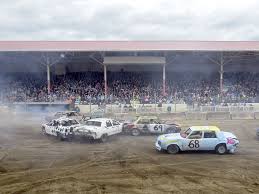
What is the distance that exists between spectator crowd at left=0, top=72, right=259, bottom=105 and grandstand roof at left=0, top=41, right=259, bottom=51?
10.7 feet

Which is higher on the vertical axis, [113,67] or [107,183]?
[113,67]

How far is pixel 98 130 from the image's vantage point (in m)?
16.5

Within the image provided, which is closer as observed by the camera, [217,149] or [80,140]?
[217,149]

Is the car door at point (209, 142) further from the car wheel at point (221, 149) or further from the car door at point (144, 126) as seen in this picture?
the car door at point (144, 126)

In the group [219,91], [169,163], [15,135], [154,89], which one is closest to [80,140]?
[15,135]

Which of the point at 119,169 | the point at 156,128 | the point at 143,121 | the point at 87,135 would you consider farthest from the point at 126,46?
the point at 119,169

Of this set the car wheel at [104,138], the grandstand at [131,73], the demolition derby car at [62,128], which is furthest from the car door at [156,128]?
the grandstand at [131,73]

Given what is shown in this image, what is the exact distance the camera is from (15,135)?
18781mm

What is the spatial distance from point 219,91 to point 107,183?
23776mm

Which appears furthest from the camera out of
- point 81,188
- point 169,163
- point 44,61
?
point 44,61

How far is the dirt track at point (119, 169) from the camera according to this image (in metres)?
10.1

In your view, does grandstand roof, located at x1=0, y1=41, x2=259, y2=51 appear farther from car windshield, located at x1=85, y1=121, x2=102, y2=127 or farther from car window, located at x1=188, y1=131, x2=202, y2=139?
car window, located at x1=188, y1=131, x2=202, y2=139

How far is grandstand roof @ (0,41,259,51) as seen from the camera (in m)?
29.8

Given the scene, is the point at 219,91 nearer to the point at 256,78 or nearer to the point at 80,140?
the point at 256,78
